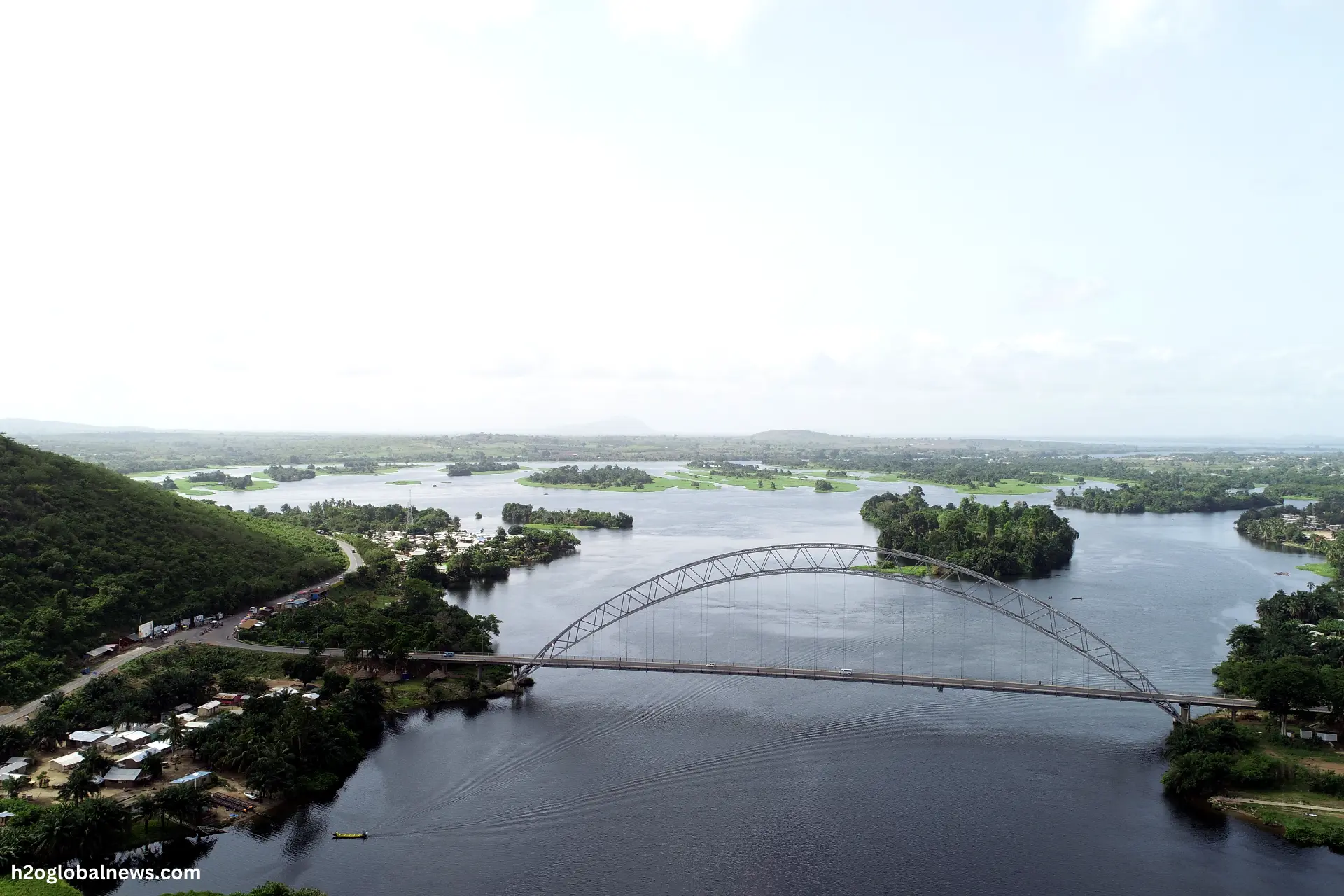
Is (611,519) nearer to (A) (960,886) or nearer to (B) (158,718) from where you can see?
(B) (158,718)

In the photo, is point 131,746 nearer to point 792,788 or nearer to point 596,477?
point 792,788

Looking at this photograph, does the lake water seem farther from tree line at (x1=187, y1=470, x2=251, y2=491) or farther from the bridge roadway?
tree line at (x1=187, y1=470, x2=251, y2=491)

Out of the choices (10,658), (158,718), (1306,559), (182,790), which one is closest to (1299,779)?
(182,790)

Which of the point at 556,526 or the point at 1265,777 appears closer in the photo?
the point at 1265,777

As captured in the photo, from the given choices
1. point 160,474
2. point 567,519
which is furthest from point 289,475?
point 567,519

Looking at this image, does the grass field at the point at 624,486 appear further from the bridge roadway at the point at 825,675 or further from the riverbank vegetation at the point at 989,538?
the bridge roadway at the point at 825,675
